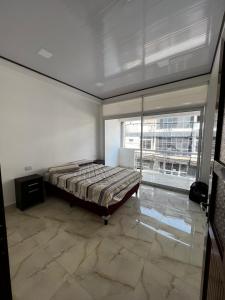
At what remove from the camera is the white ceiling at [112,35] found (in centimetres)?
154

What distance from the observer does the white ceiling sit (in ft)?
5.04

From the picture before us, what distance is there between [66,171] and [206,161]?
3.28 m

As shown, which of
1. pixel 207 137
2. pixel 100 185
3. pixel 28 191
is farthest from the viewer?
pixel 207 137

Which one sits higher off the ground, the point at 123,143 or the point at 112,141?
the point at 112,141

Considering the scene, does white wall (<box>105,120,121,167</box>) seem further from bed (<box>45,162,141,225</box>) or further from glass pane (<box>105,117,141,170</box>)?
bed (<box>45,162,141,225</box>)

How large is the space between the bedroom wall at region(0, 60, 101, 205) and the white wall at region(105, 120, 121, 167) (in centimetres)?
114

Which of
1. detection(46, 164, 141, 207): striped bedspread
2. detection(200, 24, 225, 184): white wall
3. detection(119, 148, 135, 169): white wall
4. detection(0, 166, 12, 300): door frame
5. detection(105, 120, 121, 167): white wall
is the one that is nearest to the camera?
detection(0, 166, 12, 300): door frame

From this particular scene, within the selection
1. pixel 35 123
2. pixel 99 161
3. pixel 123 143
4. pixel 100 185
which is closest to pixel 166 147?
pixel 123 143

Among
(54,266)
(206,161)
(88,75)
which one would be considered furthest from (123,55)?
(54,266)

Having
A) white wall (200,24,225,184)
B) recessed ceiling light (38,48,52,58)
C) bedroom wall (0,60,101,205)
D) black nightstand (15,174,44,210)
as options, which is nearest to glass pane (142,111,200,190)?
white wall (200,24,225,184)

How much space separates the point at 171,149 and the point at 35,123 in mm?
3949

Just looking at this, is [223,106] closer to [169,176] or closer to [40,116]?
[40,116]

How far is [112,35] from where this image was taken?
1947 millimetres

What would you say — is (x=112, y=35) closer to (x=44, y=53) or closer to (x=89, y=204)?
(x=44, y=53)
